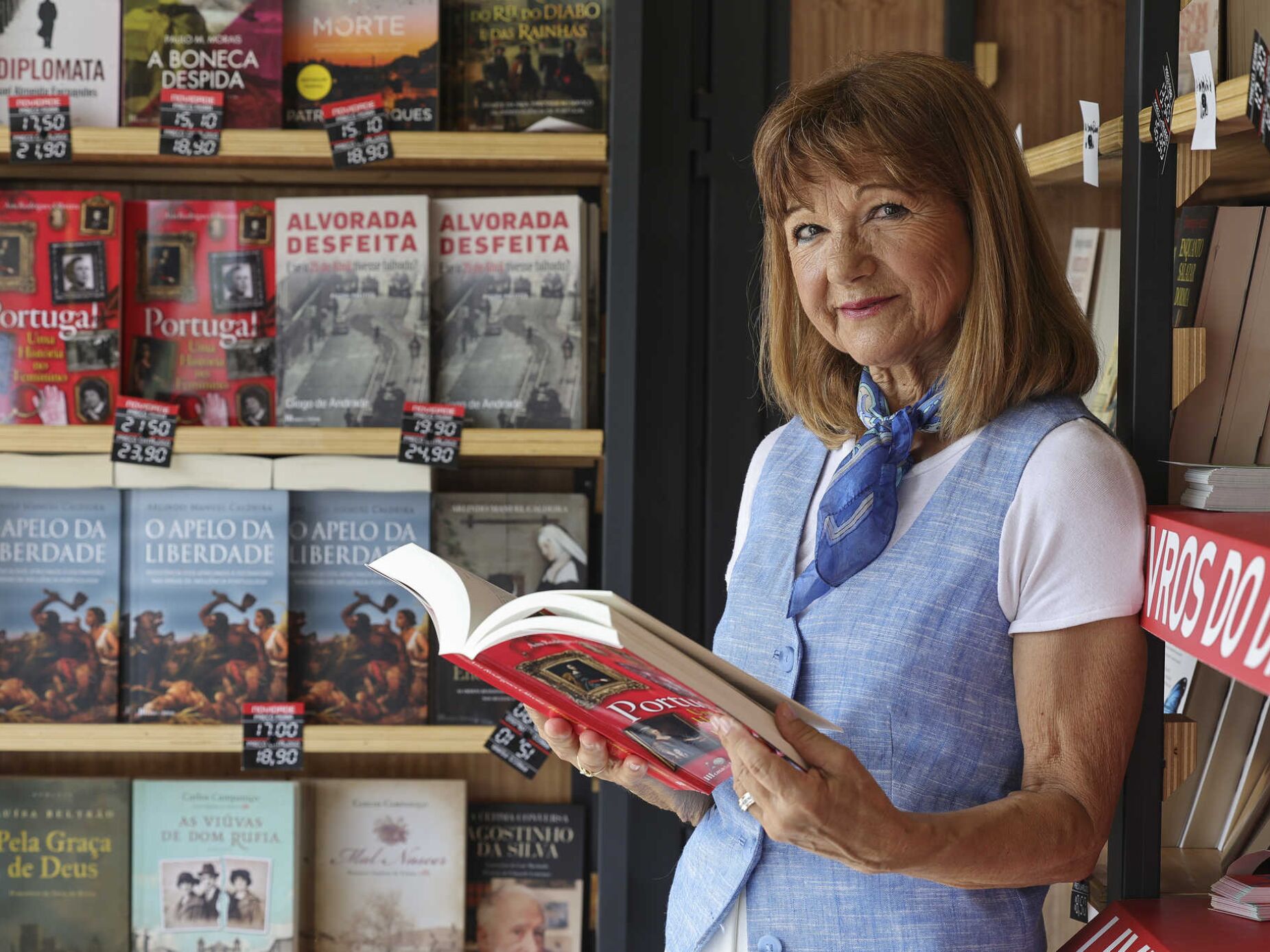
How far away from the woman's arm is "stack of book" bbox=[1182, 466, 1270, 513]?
16cm

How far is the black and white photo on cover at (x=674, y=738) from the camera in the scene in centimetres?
96

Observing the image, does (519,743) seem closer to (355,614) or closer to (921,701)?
(355,614)

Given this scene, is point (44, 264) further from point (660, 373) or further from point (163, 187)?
point (660, 373)

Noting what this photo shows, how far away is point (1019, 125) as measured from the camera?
194 centimetres

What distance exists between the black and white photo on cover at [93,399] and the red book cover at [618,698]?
1145mm

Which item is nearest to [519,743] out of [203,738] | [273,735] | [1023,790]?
[273,735]

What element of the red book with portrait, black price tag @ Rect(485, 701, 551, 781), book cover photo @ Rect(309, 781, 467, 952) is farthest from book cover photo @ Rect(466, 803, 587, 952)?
the red book with portrait

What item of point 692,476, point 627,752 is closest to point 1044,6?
point 692,476

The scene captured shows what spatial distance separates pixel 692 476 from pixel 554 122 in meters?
0.62

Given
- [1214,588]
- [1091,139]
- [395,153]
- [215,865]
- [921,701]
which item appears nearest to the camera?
[1214,588]

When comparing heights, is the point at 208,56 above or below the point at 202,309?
above

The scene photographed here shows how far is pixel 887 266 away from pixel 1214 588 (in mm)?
429

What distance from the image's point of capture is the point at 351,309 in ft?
6.36

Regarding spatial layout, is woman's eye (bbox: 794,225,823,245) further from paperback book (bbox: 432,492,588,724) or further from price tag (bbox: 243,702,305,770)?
price tag (bbox: 243,702,305,770)
